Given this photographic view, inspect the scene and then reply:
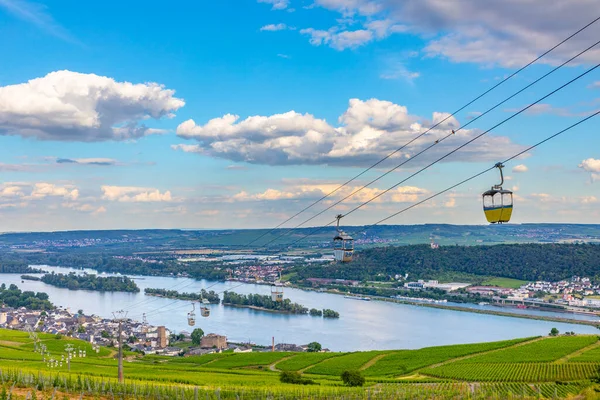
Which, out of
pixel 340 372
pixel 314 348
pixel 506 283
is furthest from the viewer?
pixel 506 283

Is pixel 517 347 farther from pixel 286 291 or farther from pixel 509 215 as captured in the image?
pixel 286 291

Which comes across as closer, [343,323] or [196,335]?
[196,335]

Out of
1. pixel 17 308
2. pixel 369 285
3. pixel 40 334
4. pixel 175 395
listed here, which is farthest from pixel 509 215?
pixel 369 285

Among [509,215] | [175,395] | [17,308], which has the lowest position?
[17,308]

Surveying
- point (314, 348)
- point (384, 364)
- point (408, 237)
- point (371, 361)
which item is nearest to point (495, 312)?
point (314, 348)

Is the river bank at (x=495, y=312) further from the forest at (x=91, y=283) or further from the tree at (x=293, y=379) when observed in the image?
the tree at (x=293, y=379)

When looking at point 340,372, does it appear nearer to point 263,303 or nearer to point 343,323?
point 343,323

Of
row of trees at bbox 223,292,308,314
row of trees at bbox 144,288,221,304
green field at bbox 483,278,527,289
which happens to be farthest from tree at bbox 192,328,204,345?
green field at bbox 483,278,527,289
